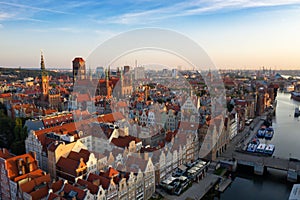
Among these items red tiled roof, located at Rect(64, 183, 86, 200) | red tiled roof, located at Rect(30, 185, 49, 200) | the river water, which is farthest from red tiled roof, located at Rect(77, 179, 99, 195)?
the river water

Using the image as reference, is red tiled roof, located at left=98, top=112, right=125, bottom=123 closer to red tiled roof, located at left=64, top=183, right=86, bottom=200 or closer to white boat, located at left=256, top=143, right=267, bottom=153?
red tiled roof, located at left=64, top=183, right=86, bottom=200

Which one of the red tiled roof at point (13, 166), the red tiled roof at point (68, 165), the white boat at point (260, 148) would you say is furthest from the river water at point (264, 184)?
the red tiled roof at point (13, 166)

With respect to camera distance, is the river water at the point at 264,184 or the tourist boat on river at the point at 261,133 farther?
the tourist boat on river at the point at 261,133

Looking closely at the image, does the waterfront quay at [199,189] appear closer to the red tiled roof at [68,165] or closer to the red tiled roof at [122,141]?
the red tiled roof at [122,141]

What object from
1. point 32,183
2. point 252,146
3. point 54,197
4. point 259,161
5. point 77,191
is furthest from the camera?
point 252,146

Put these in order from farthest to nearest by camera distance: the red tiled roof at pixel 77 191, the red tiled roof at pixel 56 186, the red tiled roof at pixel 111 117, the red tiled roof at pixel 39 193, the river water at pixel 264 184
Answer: the red tiled roof at pixel 111 117
the river water at pixel 264 184
the red tiled roof at pixel 56 186
the red tiled roof at pixel 39 193
the red tiled roof at pixel 77 191

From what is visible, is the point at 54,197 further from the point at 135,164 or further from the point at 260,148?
the point at 260,148

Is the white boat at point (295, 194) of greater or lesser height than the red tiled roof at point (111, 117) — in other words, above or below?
below

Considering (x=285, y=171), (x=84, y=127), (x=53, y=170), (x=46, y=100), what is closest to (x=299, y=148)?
(x=285, y=171)

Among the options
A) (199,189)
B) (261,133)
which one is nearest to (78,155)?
(199,189)
